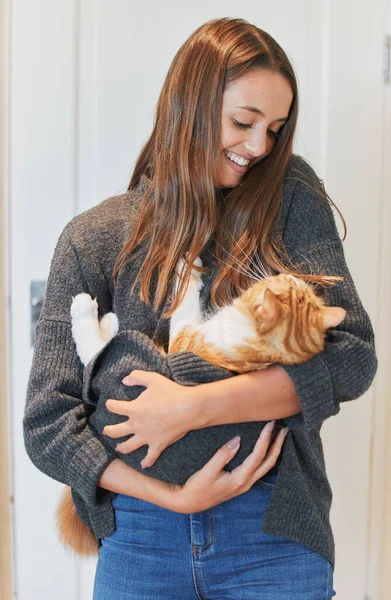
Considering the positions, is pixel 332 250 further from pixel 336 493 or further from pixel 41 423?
pixel 336 493

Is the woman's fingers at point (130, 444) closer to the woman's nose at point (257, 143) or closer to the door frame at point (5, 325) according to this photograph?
the woman's nose at point (257, 143)

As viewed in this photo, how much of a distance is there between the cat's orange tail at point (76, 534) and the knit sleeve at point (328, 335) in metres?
0.45

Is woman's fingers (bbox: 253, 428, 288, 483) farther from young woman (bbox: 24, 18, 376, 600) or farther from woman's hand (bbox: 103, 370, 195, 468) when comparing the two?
woman's hand (bbox: 103, 370, 195, 468)

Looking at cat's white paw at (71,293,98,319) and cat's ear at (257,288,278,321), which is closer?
cat's ear at (257,288,278,321)

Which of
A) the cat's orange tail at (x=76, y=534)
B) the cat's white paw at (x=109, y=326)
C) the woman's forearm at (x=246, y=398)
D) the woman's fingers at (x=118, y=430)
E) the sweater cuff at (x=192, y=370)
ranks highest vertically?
the cat's white paw at (x=109, y=326)

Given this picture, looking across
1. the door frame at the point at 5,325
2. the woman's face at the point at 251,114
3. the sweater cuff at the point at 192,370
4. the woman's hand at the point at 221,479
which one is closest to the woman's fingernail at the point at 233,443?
the woman's hand at the point at 221,479

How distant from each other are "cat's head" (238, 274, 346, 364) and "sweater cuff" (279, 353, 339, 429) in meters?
0.02

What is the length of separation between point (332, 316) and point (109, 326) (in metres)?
0.42

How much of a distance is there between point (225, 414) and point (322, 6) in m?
1.12

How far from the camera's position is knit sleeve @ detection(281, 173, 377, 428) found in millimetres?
973

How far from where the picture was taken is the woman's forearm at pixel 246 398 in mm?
964

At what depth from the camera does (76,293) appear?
3.72 feet

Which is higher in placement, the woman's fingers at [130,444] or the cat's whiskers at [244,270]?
the cat's whiskers at [244,270]

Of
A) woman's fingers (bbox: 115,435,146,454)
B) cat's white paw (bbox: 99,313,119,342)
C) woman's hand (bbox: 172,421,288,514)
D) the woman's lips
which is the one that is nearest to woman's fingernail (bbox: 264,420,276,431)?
woman's hand (bbox: 172,421,288,514)
